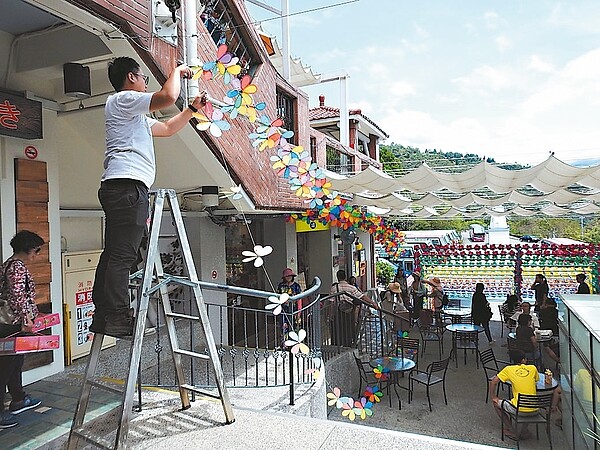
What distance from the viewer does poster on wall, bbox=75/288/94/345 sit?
235 inches

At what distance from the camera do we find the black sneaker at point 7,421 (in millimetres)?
3480

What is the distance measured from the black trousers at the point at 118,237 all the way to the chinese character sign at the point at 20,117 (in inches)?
87.1

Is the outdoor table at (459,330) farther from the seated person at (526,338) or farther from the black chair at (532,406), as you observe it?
the black chair at (532,406)

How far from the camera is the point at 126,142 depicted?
265 cm

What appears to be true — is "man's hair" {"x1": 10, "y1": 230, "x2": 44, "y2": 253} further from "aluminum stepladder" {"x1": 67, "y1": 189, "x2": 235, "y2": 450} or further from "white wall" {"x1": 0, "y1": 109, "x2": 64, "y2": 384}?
"aluminum stepladder" {"x1": 67, "y1": 189, "x2": 235, "y2": 450}

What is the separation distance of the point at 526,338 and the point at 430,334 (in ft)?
9.87

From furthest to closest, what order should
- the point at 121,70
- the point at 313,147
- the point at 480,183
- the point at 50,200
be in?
the point at 313,147, the point at 480,183, the point at 50,200, the point at 121,70

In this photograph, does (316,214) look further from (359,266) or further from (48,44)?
(359,266)

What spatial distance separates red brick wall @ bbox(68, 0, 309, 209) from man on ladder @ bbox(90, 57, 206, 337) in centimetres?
80

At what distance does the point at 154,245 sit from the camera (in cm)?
284

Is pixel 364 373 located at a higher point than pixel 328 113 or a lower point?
lower

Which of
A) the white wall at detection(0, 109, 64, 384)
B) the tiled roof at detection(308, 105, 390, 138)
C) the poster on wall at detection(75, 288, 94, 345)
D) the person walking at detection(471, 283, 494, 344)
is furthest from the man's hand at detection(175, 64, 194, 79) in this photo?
the tiled roof at detection(308, 105, 390, 138)

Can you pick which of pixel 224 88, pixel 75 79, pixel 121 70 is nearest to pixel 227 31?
pixel 224 88

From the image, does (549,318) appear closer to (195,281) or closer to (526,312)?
(526,312)
